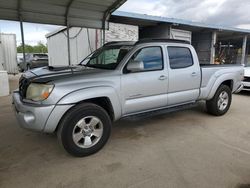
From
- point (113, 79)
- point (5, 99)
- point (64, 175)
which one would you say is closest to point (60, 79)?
point (113, 79)

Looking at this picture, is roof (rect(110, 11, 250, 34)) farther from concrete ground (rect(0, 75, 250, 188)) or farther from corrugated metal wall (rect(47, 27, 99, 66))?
concrete ground (rect(0, 75, 250, 188))

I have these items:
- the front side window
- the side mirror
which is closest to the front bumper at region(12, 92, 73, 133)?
the side mirror

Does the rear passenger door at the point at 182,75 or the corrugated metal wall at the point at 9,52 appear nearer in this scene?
the rear passenger door at the point at 182,75

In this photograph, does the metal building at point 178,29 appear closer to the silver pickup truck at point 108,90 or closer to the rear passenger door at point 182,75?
the rear passenger door at point 182,75

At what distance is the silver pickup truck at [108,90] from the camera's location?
294 centimetres

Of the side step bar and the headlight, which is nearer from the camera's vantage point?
the headlight

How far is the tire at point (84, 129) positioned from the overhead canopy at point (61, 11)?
416cm

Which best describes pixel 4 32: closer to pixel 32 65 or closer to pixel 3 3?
pixel 32 65

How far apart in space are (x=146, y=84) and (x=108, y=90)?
0.79m

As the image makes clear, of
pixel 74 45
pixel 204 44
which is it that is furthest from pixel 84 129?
pixel 204 44

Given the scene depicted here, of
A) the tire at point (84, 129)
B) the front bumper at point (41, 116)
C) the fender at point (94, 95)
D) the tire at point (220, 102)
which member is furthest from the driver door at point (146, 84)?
the tire at point (220, 102)

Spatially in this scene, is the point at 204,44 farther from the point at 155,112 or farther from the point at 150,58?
the point at 155,112

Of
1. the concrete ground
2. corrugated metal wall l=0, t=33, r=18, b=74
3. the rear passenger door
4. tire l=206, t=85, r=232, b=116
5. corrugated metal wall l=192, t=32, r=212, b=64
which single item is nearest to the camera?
the concrete ground

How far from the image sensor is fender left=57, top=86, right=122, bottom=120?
2955 mm
